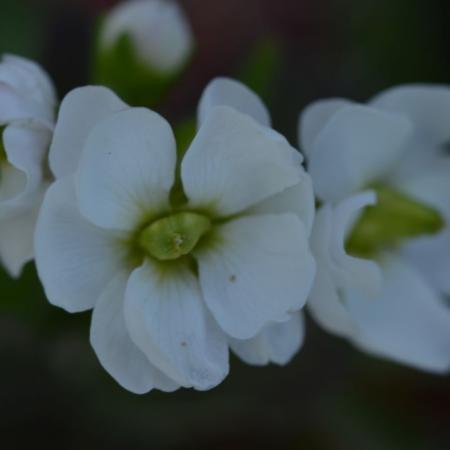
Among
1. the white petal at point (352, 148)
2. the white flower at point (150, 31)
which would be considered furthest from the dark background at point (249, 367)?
the white petal at point (352, 148)

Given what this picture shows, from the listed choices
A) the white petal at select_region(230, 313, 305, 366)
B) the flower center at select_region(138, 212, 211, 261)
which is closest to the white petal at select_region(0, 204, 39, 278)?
the flower center at select_region(138, 212, 211, 261)

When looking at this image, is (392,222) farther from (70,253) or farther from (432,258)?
(70,253)

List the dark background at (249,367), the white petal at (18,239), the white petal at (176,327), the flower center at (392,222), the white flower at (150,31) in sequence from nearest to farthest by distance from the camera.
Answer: the white petal at (176,327) → the white petal at (18,239) → the flower center at (392,222) → the white flower at (150,31) → the dark background at (249,367)

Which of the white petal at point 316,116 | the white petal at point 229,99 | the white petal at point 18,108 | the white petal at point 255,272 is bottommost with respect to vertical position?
the white petal at point 255,272

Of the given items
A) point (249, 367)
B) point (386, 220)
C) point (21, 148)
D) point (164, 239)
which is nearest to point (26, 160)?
point (21, 148)

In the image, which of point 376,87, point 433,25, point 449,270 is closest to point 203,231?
point 449,270

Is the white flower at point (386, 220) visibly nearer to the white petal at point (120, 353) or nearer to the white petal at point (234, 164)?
the white petal at point (234, 164)

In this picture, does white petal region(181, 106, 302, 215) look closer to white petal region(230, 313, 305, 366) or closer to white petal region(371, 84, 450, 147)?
white petal region(230, 313, 305, 366)
